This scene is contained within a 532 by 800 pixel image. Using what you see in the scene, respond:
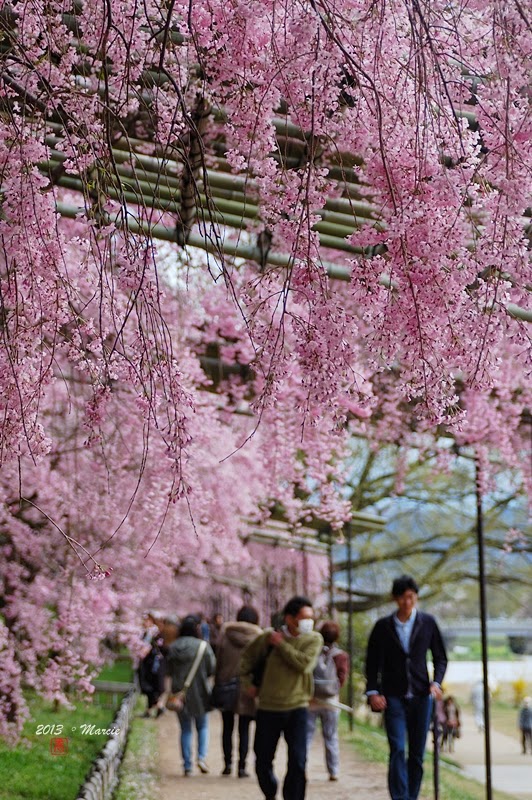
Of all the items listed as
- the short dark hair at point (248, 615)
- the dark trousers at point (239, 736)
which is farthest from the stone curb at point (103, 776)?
the short dark hair at point (248, 615)

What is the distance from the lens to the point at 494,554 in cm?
2305

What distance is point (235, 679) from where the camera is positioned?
9.75 metres

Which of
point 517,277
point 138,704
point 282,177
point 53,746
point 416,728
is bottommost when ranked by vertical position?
point 138,704

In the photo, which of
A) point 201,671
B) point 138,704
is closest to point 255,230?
point 201,671

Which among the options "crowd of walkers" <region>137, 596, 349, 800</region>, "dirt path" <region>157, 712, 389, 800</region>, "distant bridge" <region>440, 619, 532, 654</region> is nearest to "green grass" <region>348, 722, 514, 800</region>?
"dirt path" <region>157, 712, 389, 800</region>

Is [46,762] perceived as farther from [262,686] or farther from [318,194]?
[318,194]

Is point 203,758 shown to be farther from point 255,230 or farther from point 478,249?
point 478,249

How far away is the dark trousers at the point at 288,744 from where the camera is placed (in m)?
6.75

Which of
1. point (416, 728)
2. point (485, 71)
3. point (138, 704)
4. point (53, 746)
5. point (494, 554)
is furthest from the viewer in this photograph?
point (494, 554)

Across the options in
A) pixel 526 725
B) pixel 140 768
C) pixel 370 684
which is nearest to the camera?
pixel 370 684

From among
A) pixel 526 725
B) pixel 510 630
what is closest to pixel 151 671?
pixel 526 725

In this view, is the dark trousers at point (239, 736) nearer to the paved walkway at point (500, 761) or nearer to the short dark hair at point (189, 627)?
the short dark hair at point (189, 627)

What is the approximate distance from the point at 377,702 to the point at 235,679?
339 cm

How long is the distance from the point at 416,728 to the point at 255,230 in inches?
120
